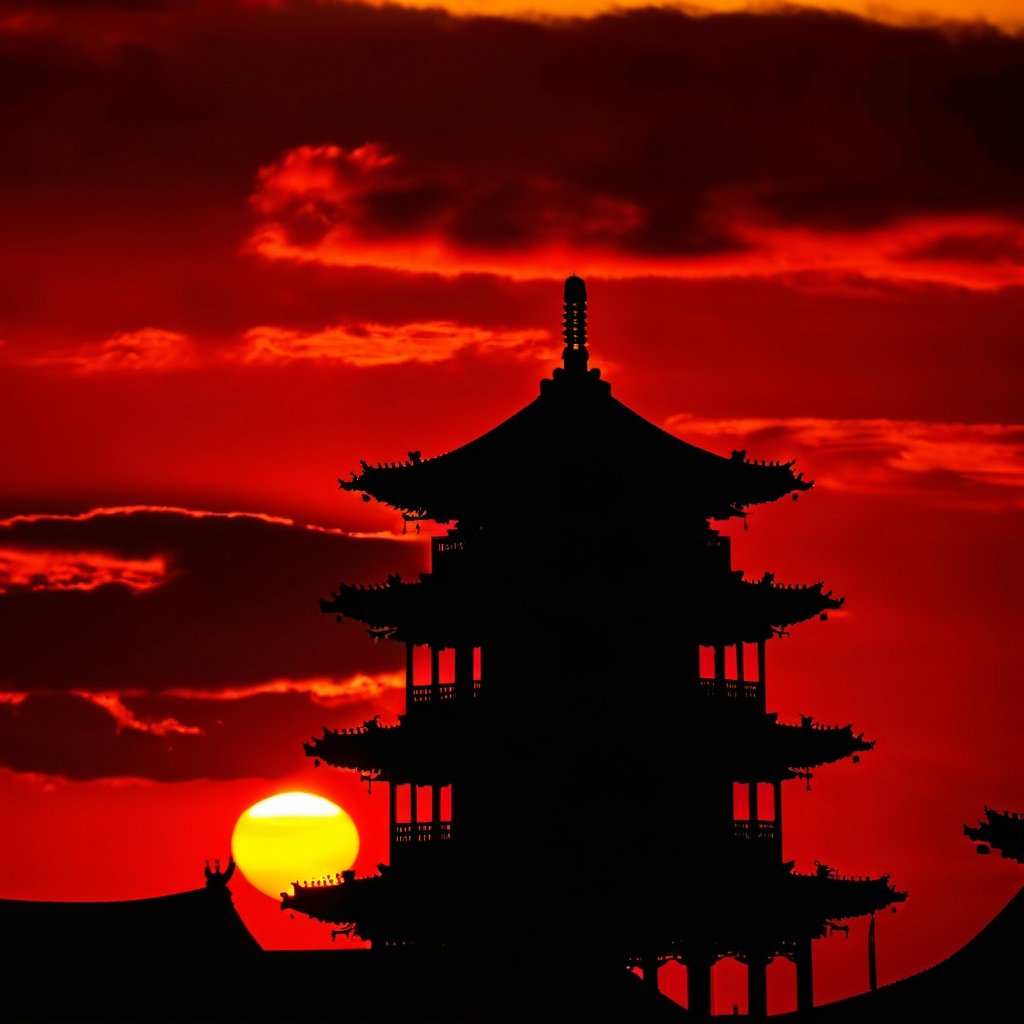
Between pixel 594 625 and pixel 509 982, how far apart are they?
27.9 feet

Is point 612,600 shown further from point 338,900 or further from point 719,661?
point 338,900

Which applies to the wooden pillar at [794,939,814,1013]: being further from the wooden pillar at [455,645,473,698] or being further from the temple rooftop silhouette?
the wooden pillar at [455,645,473,698]

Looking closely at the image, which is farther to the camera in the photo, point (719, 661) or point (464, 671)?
point (719, 661)

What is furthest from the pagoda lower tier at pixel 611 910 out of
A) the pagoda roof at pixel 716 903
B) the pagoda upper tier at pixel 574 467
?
the pagoda upper tier at pixel 574 467

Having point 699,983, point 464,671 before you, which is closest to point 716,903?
point 699,983

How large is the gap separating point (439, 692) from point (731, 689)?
6.58 meters

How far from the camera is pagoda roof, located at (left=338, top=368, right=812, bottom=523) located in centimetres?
7181

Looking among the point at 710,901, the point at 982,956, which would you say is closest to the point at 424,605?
the point at 710,901

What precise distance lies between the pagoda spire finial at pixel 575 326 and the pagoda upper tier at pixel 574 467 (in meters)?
0.02

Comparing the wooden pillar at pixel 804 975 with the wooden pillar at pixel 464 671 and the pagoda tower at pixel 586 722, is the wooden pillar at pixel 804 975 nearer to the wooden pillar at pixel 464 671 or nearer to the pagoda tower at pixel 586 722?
the pagoda tower at pixel 586 722

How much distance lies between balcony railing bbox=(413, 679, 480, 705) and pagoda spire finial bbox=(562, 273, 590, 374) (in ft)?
24.6

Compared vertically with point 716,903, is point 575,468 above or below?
above

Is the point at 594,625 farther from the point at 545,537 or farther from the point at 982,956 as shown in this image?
the point at 982,956

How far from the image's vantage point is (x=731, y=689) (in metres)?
72.7
